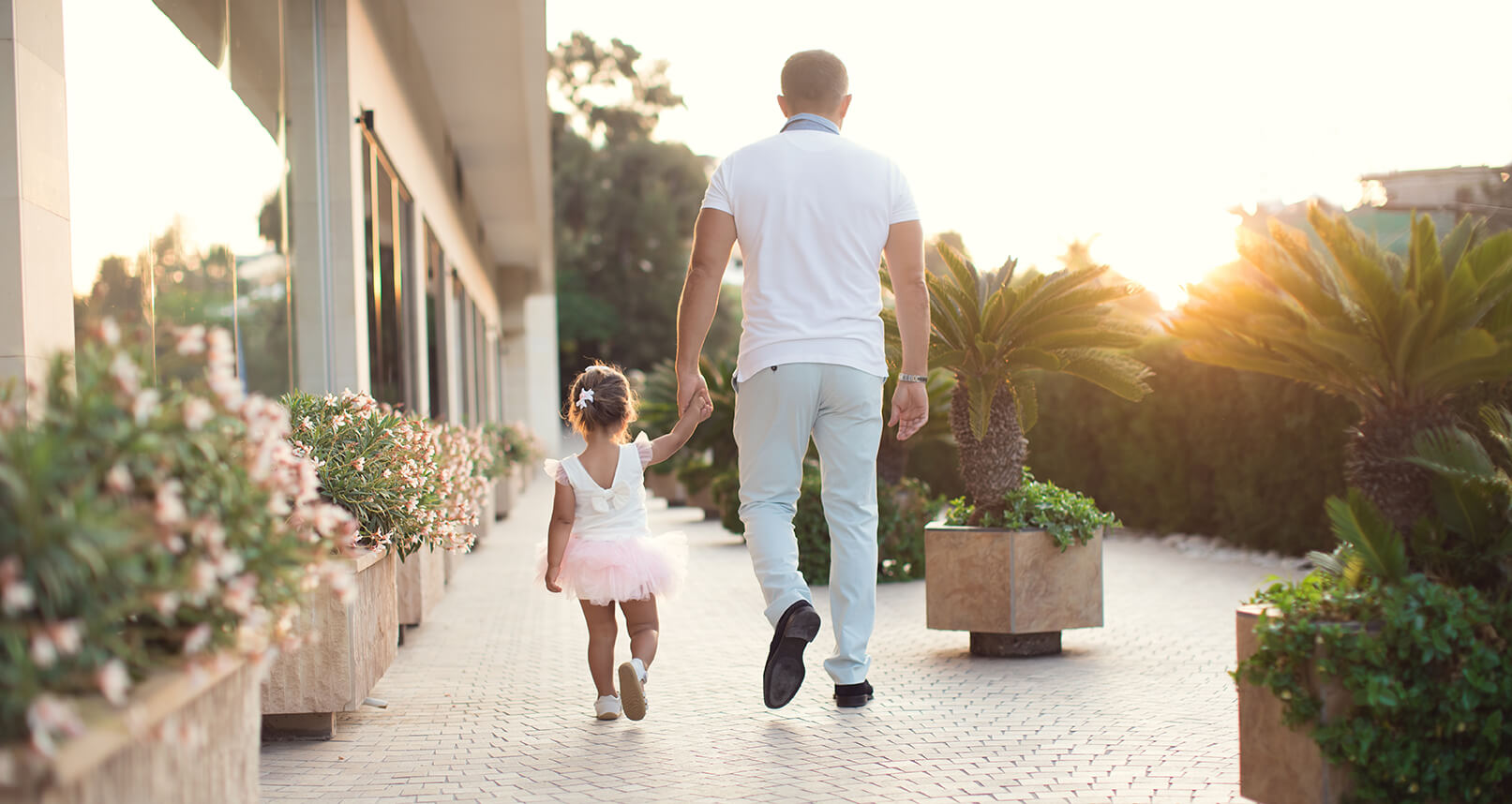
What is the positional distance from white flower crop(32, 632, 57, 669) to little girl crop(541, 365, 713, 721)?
2737mm

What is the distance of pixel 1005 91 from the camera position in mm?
12930

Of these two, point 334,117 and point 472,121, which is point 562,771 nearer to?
point 334,117

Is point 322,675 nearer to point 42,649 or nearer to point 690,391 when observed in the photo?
point 690,391

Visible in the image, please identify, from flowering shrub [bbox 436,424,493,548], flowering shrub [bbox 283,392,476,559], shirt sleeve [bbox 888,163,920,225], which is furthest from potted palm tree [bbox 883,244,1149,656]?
flowering shrub [bbox 283,392,476,559]

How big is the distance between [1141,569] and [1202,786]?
6.45 m

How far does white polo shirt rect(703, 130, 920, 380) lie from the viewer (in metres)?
4.29

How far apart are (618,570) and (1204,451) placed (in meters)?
8.01

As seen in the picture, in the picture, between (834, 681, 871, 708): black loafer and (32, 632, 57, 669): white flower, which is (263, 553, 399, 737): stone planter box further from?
(32, 632, 57, 669): white flower

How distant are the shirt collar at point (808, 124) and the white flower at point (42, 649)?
3257 mm

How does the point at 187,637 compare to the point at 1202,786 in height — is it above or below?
above

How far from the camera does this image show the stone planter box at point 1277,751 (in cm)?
278

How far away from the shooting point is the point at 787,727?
4.16 metres

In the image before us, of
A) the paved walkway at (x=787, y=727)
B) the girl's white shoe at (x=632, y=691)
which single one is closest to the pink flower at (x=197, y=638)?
the paved walkway at (x=787, y=727)

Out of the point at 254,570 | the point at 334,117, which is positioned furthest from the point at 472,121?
the point at 254,570
